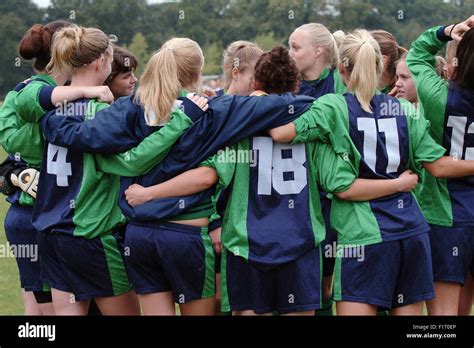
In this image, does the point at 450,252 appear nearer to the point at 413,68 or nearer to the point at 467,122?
the point at 467,122

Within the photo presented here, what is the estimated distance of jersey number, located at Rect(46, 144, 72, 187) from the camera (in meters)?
4.53

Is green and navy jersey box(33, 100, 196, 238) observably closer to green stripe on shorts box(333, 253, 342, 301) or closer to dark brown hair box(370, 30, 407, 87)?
green stripe on shorts box(333, 253, 342, 301)

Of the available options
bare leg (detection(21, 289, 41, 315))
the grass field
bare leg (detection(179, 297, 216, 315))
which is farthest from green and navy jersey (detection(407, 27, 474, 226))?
the grass field

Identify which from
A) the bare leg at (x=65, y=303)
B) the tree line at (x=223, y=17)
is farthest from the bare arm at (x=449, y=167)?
the tree line at (x=223, y=17)

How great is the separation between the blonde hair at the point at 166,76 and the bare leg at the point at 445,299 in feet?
5.87

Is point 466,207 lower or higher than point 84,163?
lower

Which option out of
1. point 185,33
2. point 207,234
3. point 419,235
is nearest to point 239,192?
point 207,234

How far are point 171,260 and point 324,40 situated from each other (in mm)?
1918

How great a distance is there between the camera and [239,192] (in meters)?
4.36

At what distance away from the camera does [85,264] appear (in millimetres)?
4562

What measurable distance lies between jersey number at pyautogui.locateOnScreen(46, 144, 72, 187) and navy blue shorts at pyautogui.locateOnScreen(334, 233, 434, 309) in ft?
4.96

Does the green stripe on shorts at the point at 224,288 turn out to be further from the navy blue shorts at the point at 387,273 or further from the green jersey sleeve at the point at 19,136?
the green jersey sleeve at the point at 19,136

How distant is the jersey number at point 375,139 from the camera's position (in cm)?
429

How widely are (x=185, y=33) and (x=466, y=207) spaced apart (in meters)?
84.5
